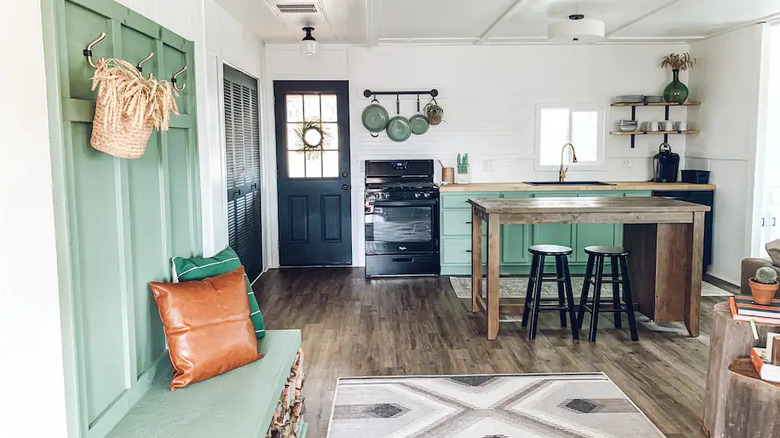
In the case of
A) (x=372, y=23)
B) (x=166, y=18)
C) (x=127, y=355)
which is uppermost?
(x=372, y=23)

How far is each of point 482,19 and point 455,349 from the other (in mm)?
3078

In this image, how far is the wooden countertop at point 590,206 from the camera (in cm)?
426

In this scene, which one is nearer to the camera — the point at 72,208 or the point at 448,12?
the point at 72,208

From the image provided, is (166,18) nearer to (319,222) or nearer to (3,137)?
(3,137)

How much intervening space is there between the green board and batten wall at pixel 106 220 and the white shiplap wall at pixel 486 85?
4098 millimetres

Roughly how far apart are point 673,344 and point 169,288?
3.41 meters

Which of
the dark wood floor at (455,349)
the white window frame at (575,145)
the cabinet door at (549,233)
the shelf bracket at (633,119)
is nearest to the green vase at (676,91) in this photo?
the shelf bracket at (633,119)

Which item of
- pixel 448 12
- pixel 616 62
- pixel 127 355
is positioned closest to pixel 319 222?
pixel 448 12

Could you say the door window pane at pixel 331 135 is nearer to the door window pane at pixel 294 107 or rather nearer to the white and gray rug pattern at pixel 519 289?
the door window pane at pixel 294 107

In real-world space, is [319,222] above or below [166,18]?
below

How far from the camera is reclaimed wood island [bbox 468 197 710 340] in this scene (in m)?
4.29

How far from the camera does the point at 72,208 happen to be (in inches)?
76.3

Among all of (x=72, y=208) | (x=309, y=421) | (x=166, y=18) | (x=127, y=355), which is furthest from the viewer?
(x=309, y=421)

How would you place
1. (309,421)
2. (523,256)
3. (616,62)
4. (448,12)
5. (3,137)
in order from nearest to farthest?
(3,137), (309,421), (448,12), (523,256), (616,62)
